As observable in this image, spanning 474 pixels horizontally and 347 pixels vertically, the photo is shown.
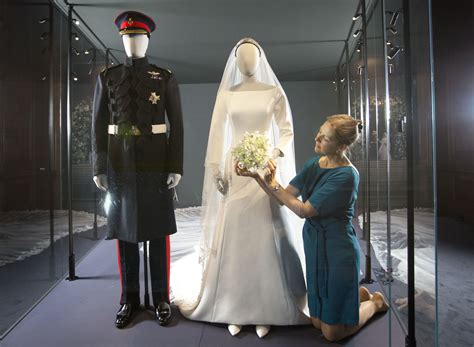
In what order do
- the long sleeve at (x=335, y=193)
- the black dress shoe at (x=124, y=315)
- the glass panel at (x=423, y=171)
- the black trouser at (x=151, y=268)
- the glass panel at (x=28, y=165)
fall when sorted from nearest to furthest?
1. the glass panel at (x=423, y=171)
2. the long sleeve at (x=335, y=193)
3. the black dress shoe at (x=124, y=315)
4. the black trouser at (x=151, y=268)
5. the glass panel at (x=28, y=165)

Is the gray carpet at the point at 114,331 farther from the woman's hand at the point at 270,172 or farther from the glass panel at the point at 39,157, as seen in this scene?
the woman's hand at the point at 270,172

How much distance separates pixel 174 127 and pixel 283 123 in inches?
26.0

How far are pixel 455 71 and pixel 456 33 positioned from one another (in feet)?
0.97

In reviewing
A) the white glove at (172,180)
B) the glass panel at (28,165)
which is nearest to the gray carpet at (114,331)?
the glass panel at (28,165)

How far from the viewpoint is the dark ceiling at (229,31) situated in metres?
2.10

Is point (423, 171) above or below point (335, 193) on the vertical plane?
above

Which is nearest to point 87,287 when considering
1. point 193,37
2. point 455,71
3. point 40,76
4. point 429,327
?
→ point 40,76

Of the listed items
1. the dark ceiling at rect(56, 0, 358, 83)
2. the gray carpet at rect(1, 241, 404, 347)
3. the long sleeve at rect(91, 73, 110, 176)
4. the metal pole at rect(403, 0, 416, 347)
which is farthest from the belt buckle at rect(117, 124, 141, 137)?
the metal pole at rect(403, 0, 416, 347)

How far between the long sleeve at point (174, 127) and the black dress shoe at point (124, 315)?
2.89 ft

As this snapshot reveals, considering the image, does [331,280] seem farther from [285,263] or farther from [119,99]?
[119,99]

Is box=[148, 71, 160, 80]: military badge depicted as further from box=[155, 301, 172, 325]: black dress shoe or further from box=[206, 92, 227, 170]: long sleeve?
box=[155, 301, 172, 325]: black dress shoe

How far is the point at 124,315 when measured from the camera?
211 centimetres

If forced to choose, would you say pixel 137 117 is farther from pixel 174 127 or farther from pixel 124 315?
pixel 124 315

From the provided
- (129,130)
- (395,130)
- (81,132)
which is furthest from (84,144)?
Answer: (395,130)
